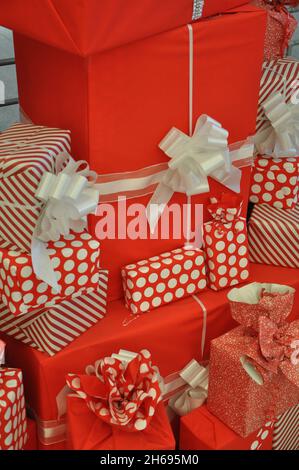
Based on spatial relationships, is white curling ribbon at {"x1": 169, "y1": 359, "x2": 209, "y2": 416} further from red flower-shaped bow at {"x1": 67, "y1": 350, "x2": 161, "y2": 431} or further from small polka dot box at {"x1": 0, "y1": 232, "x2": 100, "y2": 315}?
small polka dot box at {"x1": 0, "y1": 232, "x2": 100, "y2": 315}

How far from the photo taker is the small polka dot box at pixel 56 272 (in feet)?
4.68

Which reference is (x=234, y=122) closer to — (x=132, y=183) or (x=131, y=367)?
(x=132, y=183)

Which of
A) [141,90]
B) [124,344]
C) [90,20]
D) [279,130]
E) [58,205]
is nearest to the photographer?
[90,20]

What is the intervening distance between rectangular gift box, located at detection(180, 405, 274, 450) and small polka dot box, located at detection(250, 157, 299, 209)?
659 millimetres

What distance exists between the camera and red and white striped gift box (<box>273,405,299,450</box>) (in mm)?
1756

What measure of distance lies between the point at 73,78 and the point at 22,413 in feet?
2.59

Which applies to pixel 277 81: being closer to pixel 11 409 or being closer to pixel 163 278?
pixel 163 278

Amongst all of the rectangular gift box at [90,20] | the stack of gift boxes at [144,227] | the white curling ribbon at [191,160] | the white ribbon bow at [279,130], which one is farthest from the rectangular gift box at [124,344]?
the rectangular gift box at [90,20]

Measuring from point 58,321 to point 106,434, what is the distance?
0.29m

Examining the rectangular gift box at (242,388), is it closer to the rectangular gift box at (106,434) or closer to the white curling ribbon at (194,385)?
the white curling ribbon at (194,385)

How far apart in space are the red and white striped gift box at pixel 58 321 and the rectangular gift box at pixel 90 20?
22.5 inches

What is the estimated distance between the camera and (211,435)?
63.8 inches

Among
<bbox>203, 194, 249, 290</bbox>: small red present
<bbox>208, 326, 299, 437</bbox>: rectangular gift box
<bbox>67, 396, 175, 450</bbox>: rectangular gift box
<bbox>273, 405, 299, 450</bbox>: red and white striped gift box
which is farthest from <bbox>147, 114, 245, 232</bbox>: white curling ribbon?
<bbox>273, 405, 299, 450</bbox>: red and white striped gift box

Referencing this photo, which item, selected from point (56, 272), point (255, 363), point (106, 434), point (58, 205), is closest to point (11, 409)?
point (106, 434)
